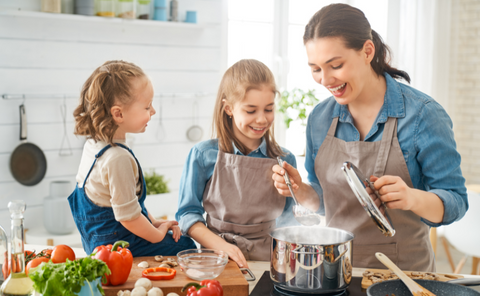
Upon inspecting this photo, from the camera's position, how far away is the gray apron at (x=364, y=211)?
4.40 ft

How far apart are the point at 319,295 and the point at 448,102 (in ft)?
12.4

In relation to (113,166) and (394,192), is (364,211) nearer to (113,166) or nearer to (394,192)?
(394,192)

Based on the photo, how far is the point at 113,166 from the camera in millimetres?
1226

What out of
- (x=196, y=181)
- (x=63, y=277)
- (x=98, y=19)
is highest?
(x=98, y=19)

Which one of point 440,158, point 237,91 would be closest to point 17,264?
point 237,91

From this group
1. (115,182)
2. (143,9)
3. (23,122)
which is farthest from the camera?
(143,9)

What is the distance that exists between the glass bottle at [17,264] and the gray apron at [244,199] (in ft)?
2.10

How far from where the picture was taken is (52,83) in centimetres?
268

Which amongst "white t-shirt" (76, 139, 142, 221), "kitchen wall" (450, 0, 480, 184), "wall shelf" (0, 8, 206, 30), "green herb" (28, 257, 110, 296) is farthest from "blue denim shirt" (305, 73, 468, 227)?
"kitchen wall" (450, 0, 480, 184)

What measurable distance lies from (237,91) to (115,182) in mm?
495

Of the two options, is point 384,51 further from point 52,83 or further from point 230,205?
point 52,83

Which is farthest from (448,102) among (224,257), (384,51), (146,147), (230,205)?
(224,257)

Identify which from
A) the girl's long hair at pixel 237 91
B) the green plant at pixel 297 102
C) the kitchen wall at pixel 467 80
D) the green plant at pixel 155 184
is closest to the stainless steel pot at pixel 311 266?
the girl's long hair at pixel 237 91

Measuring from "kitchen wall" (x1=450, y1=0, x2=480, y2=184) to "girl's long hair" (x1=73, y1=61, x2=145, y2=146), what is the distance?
3744 millimetres
